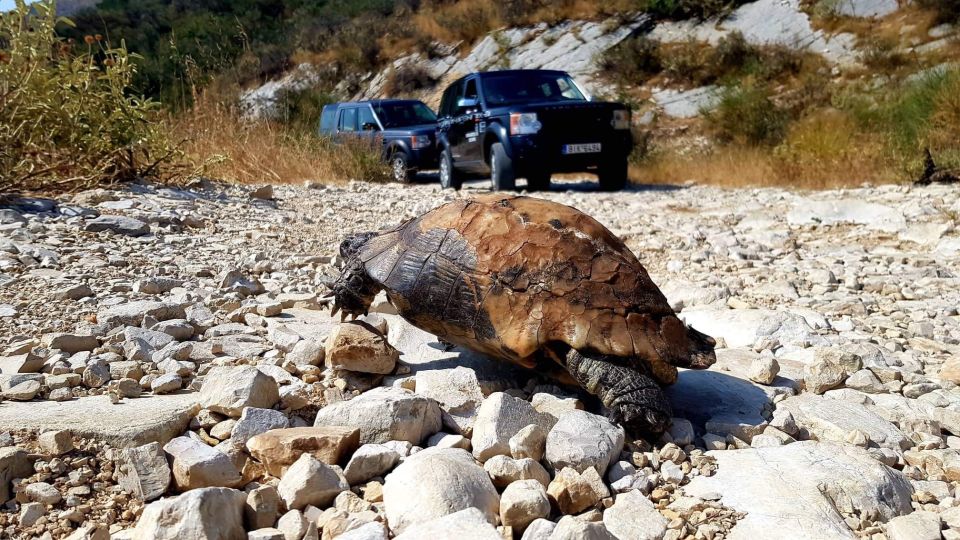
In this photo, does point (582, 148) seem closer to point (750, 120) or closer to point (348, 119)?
point (348, 119)

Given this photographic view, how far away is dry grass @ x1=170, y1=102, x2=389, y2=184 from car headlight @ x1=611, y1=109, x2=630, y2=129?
407 centimetres

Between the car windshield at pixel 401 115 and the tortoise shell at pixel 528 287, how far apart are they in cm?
1190

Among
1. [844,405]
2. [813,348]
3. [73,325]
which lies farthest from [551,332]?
[73,325]

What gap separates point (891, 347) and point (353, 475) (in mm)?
2944

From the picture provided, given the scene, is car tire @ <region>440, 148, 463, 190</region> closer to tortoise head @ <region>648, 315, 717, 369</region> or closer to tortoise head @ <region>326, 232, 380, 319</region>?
tortoise head @ <region>326, 232, 380, 319</region>

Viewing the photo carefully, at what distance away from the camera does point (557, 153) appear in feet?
34.7

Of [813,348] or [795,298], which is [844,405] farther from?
[795,298]

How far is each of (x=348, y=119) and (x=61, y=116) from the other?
9.06 meters

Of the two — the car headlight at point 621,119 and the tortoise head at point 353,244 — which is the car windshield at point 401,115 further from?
the tortoise head at point 353,244

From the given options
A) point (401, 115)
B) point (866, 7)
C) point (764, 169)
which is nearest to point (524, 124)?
point (764, 169)

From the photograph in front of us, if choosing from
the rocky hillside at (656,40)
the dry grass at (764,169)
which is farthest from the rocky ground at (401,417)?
the rocky hillside at (656,40)

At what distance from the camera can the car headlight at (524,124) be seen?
34.3 ft

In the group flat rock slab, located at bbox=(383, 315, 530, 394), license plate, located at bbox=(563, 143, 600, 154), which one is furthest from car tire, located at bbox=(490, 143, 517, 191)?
flat rock slab, located at bbox=(383, 315, 530, 394)

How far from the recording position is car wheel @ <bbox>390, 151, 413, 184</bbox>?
13555 mm
